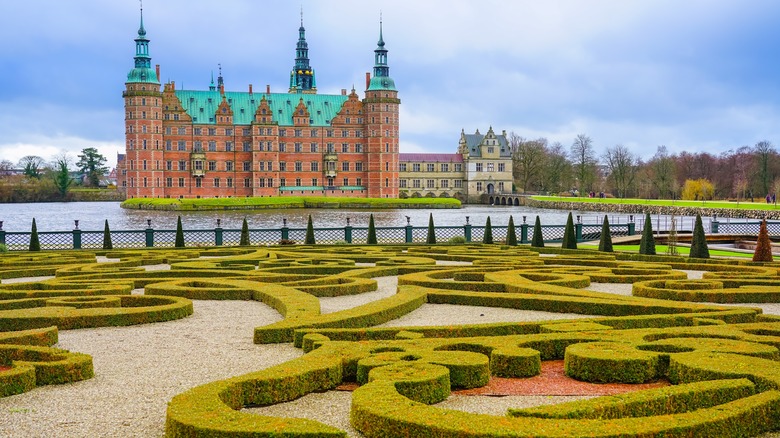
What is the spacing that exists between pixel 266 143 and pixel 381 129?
13.9 meters

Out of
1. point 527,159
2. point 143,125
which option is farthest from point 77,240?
point 527,159

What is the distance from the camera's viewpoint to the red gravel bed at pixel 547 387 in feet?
23.2

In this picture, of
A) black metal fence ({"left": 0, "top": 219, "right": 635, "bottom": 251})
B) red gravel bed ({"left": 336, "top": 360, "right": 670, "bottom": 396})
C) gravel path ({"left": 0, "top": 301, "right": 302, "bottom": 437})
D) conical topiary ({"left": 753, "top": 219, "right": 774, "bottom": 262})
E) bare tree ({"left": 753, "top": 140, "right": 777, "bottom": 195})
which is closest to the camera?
gravel path ({"left": 0, "top": 301, "right": 302, "bottom": 437})

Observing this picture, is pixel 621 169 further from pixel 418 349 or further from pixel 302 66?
pixel 418 349

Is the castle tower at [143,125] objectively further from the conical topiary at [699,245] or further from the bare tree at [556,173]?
the conical topiary at [699,245]

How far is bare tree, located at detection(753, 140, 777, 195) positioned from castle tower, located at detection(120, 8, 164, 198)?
64.8 meters

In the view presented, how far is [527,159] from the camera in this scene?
114m

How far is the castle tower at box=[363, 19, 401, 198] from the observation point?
312ft

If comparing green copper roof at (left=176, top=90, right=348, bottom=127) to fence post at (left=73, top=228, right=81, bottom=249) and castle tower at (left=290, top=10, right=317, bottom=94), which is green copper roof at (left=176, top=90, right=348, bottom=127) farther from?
fence post at (left=73, top=228, right=81, bottom=249)

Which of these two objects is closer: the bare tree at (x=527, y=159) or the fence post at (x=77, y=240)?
the fence post at (x=77, y=240)

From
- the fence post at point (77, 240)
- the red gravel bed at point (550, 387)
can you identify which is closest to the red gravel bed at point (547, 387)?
the red gravel bed at point (550, 387)

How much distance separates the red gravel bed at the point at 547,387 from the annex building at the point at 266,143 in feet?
287

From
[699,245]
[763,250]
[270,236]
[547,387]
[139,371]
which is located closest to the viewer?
[547,387]

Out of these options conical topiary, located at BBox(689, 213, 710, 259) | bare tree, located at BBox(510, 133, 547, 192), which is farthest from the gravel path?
bare tree, located at BBox(510, 133, 547, 192)
